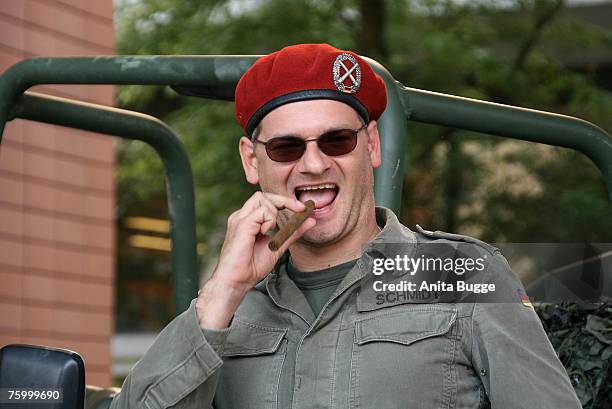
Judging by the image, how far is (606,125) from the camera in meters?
9.18

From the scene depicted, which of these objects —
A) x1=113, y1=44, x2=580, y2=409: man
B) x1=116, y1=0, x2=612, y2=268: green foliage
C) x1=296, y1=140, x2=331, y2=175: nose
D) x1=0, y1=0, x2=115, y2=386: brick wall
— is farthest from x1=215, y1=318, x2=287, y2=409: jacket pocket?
x1=116, y1=0, x2=612, y2=268: green foliage

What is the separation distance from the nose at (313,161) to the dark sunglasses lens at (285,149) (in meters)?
0.01

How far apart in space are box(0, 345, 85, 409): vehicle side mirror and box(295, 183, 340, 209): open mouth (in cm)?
46

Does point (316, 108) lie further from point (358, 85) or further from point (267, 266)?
point (267, 266)

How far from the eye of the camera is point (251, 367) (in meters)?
2.07

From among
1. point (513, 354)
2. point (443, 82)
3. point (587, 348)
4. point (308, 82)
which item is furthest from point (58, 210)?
point (513, 354)

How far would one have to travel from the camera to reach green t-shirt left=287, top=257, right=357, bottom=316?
2107 mm

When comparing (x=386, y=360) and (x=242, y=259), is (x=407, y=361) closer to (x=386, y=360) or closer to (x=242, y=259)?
(x=386, y=360)

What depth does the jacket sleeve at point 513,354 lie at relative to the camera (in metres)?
1.83

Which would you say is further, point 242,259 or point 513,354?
point 242,259

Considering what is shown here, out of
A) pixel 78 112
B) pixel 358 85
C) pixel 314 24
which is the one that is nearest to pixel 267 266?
pixel 358 85

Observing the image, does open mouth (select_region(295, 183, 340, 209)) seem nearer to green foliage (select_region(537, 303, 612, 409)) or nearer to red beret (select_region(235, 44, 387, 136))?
red beret (select_region(235, 44, 387, 136))

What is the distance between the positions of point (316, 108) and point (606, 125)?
7.46m

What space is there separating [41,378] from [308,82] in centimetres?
64
